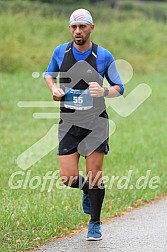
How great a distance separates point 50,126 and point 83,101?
11.0m

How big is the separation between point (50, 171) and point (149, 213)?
111 inches

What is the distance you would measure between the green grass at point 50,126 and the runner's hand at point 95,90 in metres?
1.53

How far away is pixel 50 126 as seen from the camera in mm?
18078

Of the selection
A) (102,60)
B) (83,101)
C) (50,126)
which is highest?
(102,60)

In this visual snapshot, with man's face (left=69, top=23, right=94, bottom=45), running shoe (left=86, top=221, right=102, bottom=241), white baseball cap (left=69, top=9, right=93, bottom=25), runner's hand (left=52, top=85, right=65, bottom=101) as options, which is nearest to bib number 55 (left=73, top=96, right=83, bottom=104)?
runner's hand (left=52, top=85, right=65, bottom=101)

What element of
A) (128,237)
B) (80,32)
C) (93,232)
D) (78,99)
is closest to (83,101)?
(78,99)

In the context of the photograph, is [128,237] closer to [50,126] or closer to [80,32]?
[80,32]

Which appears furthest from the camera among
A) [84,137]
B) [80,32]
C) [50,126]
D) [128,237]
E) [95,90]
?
[50,126]

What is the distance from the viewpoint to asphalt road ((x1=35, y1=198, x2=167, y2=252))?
22.8 ft

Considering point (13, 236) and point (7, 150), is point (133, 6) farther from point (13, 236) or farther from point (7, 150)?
point (13, 236)

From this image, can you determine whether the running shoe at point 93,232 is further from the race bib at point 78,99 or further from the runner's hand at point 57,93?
the runner's hand at point 57,93

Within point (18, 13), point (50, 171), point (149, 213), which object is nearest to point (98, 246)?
point (149, 213)

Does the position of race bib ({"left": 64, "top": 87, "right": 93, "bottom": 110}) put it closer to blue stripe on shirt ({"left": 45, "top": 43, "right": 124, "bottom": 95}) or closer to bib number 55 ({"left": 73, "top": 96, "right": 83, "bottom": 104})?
bib number 55 ({"left": 73, "top": 96, "right": 83, "bottom": 104})

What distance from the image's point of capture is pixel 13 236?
7.17 metres
